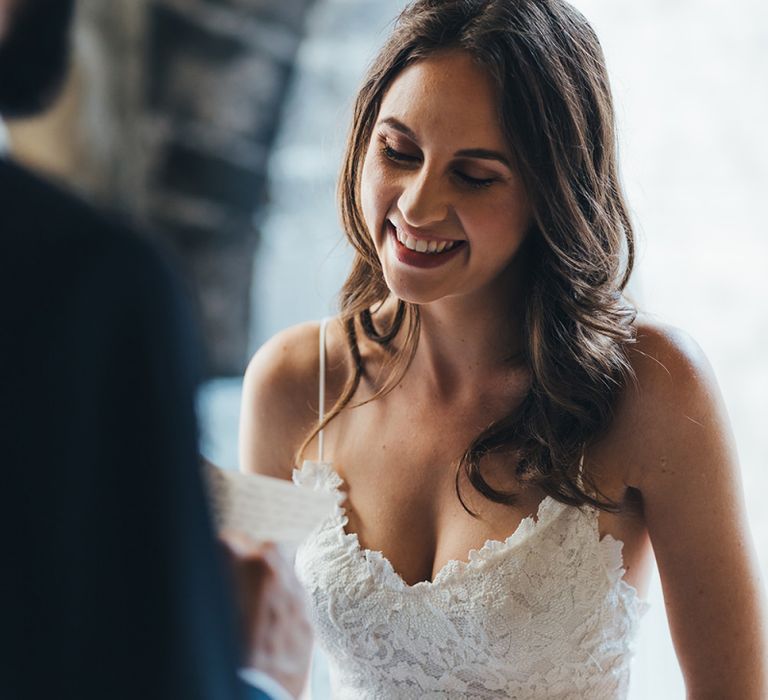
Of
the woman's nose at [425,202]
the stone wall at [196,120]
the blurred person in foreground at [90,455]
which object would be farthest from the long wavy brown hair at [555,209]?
the stone wall at [196,120]

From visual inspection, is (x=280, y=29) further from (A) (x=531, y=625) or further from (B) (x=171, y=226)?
(A) (x=531, y=625)

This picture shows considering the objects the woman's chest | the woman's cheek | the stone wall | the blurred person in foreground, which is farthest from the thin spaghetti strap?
the blurred person in foreground

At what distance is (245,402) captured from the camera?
157 cm

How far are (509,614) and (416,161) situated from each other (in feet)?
1.84

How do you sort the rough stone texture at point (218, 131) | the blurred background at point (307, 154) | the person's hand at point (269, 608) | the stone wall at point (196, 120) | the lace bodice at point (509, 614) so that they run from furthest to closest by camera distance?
the rough stone texture at point (218, 131) → the stone wall at point (196, 120) → the blurred background at point (307, 154) → the lace bodice at point (509, 614) → the person's hand at point (269, 608)

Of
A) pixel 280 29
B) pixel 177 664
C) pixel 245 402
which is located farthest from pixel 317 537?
pixel 280 29

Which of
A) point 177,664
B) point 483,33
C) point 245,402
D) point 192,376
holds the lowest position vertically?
point 245,402

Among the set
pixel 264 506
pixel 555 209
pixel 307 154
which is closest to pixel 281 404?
pixel 555 209

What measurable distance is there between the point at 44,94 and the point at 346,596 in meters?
0.94

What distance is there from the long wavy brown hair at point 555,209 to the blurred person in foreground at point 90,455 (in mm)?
807

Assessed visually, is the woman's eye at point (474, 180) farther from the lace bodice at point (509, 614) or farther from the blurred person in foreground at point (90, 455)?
the blurred person in foreground at point (90, 455)

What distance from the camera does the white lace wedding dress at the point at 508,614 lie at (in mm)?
1288

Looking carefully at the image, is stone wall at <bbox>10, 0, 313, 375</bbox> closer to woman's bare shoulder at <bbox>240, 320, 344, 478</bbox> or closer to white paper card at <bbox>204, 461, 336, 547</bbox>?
woman's bare shoulder at <bbox>240, 320, 344, 478</bbox>

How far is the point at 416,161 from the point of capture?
4.08ft
